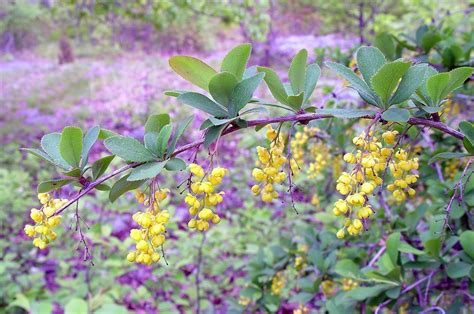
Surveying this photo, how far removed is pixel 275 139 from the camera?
29.6 inches

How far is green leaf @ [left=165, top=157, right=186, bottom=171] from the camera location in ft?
2.09

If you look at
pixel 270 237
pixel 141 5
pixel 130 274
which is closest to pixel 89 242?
pixel 130 274

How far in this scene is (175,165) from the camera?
0.65m

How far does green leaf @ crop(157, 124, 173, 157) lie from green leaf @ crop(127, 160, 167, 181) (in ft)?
0.08

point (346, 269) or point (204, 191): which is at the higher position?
point (204, 191)

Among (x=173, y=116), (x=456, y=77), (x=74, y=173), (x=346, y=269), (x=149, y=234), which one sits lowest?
(x=173, y=116)

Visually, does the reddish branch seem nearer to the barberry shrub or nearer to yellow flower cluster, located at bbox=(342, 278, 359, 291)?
the barberry shrub

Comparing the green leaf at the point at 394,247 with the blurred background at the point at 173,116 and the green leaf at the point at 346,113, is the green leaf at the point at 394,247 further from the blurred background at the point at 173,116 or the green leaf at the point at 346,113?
the green leaf at the point at 346,113

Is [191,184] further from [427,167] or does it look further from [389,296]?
[427,167]

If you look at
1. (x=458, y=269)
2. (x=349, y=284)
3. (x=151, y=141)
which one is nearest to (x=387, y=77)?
(x=151, y=141)

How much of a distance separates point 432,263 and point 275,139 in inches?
25.5

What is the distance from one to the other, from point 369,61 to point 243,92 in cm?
21

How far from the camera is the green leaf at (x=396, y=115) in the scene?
1.96ft

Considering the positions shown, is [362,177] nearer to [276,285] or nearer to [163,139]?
[163,139]
